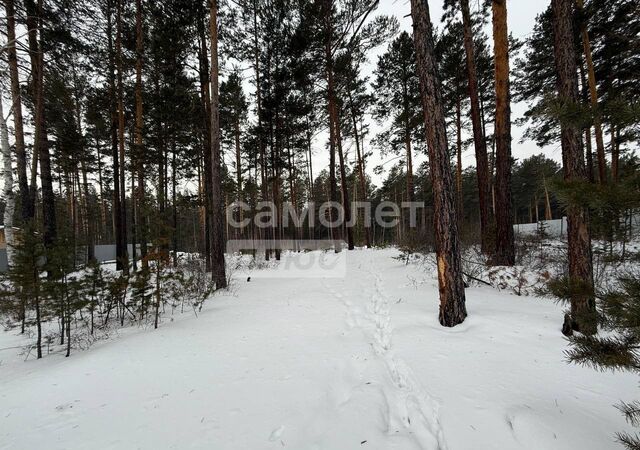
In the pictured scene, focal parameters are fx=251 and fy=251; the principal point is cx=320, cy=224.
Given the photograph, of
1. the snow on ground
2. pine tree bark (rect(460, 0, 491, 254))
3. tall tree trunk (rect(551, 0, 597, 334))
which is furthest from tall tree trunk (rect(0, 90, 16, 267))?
pine tree bark (rect(460, 0, 491, 254))

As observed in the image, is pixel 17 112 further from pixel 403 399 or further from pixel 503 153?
pixel 503 153

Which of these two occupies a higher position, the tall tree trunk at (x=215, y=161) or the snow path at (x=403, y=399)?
the tall tree trunk at (x=215, y=161)

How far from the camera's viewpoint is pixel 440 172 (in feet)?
12.4

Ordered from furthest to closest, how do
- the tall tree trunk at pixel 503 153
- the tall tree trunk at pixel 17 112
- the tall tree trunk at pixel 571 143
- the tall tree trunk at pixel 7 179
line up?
the tall tree trunk at pixel 17 112, the tall tree trunk at pixel 503 153, the tall tree trunk at pixel 7 179, the tall tree trunk at pixel 571 143

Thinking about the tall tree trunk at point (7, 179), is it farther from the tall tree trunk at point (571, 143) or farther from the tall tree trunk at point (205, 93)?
the tall tree trunk at point (571, 143)

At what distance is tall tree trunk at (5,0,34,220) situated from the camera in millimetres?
6438

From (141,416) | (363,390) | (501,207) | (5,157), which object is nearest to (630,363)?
(363,390)

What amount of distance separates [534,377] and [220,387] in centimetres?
314

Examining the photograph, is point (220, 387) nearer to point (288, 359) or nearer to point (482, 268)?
point (288, 359)

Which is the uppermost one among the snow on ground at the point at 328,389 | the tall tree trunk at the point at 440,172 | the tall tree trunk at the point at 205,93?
the tall tree trunk at the point at 205,93

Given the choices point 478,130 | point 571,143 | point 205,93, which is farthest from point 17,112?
point 478,130

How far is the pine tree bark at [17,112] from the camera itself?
6.44 m

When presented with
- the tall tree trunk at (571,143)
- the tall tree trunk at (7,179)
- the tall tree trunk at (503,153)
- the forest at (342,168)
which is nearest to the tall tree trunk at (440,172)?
the forest at (342,168)

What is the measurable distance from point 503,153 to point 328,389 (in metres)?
7.13
